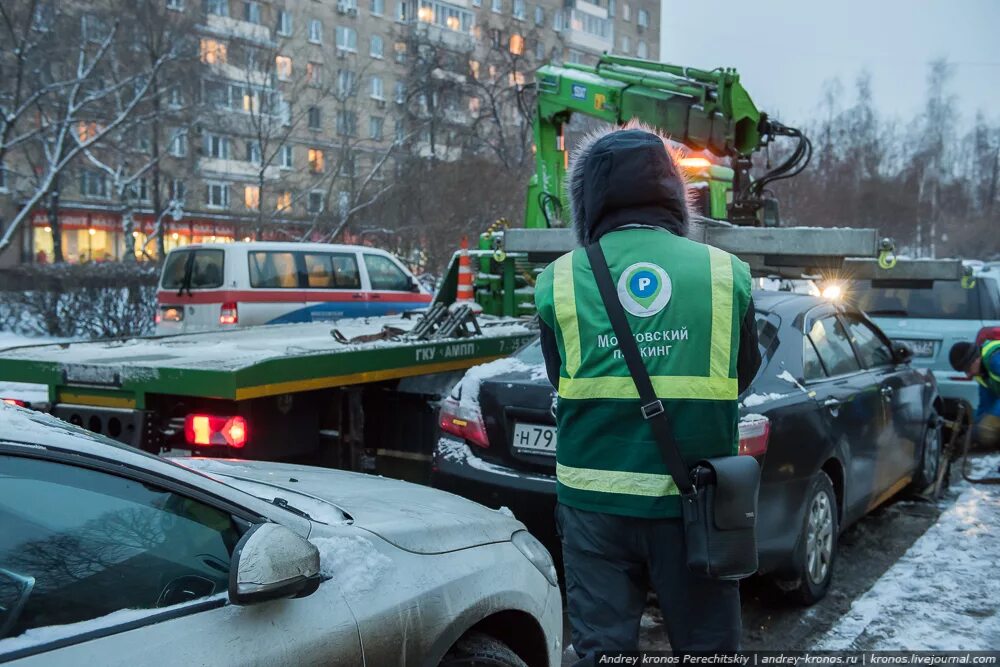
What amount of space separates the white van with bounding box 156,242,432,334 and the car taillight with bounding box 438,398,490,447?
7.23 meters

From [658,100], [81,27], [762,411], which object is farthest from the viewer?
[81,27]

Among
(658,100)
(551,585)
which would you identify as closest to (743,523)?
(551,585)

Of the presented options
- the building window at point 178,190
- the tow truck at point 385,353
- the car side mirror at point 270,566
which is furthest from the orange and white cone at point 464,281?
the building window at point 178,190

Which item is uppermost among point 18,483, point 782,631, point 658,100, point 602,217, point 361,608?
point 658,100

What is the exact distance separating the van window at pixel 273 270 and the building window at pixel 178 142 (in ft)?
47.9

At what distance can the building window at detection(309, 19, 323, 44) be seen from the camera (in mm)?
41562

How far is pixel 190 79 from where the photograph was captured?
75.1ft

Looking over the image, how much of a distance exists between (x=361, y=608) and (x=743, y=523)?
0.97 metres

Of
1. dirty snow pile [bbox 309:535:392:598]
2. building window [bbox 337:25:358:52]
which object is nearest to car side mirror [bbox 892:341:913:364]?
dirty snow pile [bbox 309:535:392:598]

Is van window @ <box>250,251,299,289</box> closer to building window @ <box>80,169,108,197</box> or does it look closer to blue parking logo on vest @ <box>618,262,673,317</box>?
blue parking logo on vest @ <box>618,262,673,317</box>

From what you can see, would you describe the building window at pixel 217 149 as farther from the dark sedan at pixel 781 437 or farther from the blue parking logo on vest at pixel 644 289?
the blue parking logo on vest at pixel 644 289

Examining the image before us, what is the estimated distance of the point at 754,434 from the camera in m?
3.95

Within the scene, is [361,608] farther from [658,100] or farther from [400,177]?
→ [400,177]

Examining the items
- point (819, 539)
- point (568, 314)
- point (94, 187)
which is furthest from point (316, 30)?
point (568, 314)
